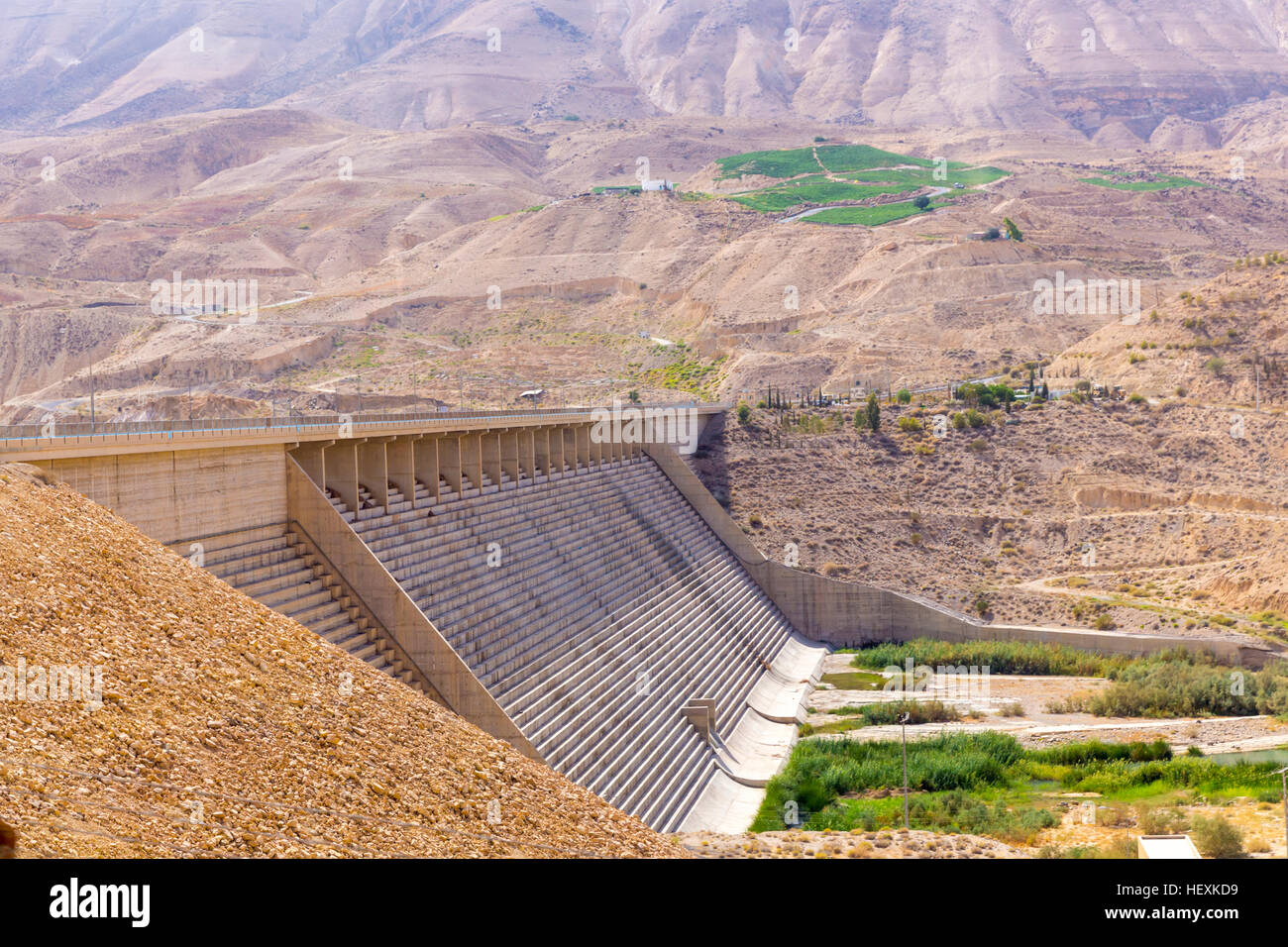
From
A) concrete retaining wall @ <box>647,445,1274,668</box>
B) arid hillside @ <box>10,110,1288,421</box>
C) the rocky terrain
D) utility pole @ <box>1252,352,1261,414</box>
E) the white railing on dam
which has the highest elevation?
arid hillside @ <box>10,110,1288,421</box>

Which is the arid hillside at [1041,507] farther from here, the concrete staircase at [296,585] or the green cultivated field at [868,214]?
the green cultivated field at [868,214]

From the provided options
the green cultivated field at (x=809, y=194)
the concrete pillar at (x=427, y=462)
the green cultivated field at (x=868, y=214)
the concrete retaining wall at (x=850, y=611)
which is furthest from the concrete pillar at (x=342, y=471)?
the green cultivated field at (x=809, y=194)

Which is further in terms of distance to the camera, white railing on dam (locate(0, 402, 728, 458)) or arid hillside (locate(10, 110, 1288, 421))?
arid hillside (locate(10, 110, 1288, 421))

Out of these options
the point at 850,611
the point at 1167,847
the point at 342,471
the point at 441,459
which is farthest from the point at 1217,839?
the point at 850,611

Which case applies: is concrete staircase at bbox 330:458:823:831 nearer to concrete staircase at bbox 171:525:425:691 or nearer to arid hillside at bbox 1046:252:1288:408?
concrete staircase at bbox 171:525:425:691

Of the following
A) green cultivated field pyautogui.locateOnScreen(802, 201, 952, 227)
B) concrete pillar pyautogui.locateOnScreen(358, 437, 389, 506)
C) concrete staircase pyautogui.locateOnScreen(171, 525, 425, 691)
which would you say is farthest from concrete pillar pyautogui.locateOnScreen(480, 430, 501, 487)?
green cultivated field pyautogui.locateOnScreen(802, 201, 952, 227)

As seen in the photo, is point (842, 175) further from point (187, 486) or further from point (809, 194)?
point (187, 486)
